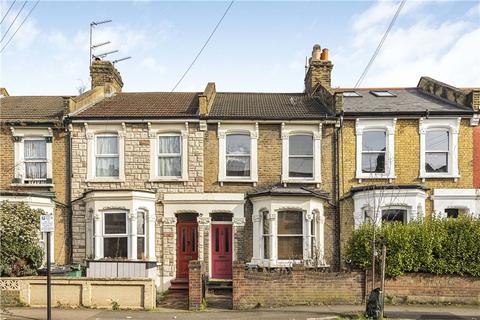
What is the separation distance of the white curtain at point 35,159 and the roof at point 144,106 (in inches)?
77.9

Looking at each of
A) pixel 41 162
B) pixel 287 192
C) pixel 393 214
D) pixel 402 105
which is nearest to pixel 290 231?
pixel 287 192

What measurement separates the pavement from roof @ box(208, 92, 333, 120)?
745 centimetres

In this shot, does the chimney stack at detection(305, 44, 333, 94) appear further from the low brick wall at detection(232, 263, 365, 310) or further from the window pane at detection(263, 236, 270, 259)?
the low brick wall at detection(232, 263, 365, 310)

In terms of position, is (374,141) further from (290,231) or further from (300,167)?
(290,231)

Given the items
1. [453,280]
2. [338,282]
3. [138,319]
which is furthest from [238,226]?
[453,280]

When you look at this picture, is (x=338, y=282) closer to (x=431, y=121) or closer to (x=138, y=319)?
(x=138, y=319)

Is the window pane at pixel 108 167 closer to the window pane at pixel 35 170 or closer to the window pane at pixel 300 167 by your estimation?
the window pane at pixel 35 170

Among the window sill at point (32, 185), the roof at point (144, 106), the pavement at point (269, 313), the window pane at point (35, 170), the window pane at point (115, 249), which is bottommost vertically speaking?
the pavement at point (269, 313)

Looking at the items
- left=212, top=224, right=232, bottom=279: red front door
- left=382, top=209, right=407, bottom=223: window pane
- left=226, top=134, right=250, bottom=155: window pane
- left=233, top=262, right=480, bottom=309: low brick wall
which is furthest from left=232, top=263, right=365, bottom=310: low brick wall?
left=226, top=134, right=250, bottom=155: window pane

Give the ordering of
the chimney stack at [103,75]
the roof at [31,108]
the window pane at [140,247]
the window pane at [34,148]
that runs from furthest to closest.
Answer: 1. the chimney stack at [103,75]
2. the roof at [31,108]
3. the window pane at [34,148]
4. the window pane at [140,247]

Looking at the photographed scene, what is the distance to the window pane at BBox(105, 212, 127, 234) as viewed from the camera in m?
16.7

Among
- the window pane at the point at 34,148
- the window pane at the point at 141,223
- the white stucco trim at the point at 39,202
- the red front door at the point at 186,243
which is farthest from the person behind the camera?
the window pane at the point at 34,148

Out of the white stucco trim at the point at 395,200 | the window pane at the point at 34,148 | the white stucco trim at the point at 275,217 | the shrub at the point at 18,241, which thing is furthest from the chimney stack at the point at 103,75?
the white stucco trim at the point at 395,200

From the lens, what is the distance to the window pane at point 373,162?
17656mm
